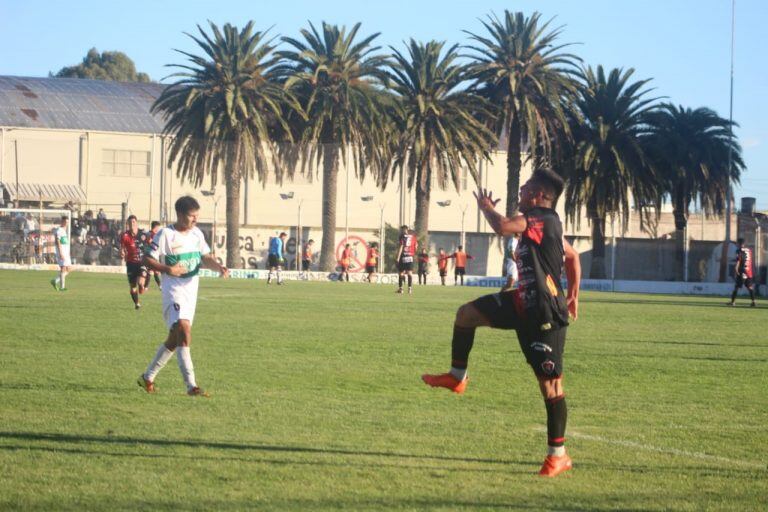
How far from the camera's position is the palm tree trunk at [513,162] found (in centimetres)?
5794

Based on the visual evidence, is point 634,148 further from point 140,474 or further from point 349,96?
point 140,474

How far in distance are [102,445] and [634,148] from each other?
53486mm

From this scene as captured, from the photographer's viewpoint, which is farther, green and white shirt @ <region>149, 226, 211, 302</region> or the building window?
the building window

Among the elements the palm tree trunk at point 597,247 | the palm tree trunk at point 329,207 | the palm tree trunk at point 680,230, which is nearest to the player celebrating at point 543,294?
the palm tree trunk at point 680,230

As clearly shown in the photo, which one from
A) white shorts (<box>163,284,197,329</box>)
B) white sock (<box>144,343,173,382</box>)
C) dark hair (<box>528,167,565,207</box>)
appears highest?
dark hair (<box>528,167,565,207</box>)

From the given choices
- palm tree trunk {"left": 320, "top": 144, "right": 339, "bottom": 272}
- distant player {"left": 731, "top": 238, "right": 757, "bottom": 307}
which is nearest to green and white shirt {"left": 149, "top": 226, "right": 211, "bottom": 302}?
distant player {"left": 731, "top": 238, "right": 757, "bottom": 307}

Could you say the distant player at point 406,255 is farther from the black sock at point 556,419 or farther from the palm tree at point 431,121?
the black sock at point 556,419

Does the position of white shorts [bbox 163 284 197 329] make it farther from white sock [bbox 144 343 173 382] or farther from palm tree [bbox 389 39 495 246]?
palm tree [bbox 389 39 495 246]

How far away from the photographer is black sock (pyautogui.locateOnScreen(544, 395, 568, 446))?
25.8 ft

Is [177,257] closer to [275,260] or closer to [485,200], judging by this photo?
[485,200]

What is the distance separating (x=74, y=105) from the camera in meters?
69.8

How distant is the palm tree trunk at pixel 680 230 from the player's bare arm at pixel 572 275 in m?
47.7

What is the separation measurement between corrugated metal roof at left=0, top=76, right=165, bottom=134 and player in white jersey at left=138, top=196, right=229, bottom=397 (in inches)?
2289

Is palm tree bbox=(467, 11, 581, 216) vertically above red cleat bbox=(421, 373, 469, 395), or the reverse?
palm tree bbox=(467, 11, 581, 216)
